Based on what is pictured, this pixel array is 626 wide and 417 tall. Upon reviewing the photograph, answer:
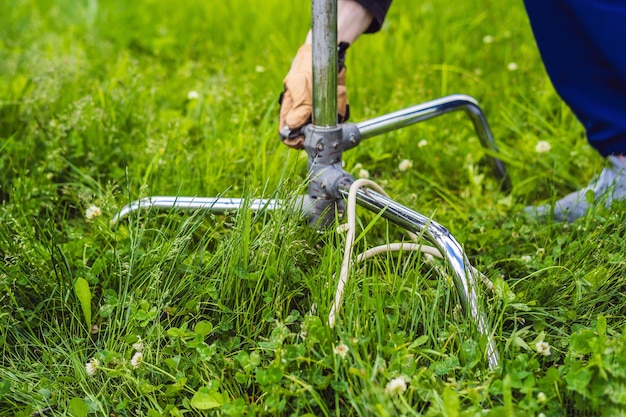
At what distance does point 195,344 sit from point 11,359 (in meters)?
0.35

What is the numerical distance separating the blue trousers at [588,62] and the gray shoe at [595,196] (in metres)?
0.05

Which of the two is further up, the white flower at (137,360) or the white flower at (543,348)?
the white flower at (543,348)

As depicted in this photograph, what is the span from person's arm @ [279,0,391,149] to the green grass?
0.11m

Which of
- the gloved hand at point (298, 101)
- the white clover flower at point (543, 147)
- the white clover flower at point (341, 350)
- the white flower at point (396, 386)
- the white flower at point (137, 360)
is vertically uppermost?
the gloved hand at point (298, 101)

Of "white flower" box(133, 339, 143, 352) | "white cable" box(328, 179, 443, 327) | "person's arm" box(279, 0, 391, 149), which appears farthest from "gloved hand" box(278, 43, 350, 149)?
"white flower" box(133, 339, 143, 352)

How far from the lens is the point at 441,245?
1.34 m

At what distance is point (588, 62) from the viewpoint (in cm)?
176

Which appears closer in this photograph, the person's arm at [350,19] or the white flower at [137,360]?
the white flower at [137,360]

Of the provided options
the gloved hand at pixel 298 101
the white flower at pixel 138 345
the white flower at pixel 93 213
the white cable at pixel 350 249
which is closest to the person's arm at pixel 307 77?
the gloved hand at pixel 298 101

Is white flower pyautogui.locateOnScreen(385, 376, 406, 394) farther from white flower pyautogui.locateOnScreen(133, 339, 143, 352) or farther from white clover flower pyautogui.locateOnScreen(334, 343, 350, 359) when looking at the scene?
white flower pyautogui.locateOnScreen(133, 339, 143, 352)

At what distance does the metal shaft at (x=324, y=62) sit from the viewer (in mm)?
1438

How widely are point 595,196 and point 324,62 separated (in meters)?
0.82

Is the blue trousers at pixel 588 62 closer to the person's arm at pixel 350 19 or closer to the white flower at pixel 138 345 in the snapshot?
the person's arm at pixel 350 19

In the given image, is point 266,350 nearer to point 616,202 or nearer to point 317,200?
point 317,200
